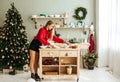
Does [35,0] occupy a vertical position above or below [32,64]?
above

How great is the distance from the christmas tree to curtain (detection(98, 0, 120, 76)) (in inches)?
91.6

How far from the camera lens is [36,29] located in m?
8.13

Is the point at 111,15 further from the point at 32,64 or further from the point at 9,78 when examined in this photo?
the point at 9,78

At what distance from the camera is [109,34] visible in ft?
24.8

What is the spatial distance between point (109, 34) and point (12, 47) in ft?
9.11

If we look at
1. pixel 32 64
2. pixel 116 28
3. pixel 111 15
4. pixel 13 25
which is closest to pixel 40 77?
pixel 32 64

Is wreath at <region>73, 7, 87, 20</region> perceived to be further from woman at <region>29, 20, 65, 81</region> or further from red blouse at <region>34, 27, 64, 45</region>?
red blouse at <region>34, 27, 64, 45</region>

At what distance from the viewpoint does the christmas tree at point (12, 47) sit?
7086mm

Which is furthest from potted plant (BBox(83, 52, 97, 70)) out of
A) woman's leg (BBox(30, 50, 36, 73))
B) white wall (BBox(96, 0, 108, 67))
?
woman's leg (BBox(30, 50, 36, 73))

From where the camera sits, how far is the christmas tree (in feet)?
23.2

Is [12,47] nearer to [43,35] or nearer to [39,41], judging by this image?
[39,41]

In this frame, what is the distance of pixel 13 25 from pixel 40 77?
1.80m

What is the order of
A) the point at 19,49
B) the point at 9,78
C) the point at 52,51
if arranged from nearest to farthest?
the point at 52,51, the point at 9,78, the point at 19,49

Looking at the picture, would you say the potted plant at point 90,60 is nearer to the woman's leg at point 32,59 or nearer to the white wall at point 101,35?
the white wall at point 101,35
